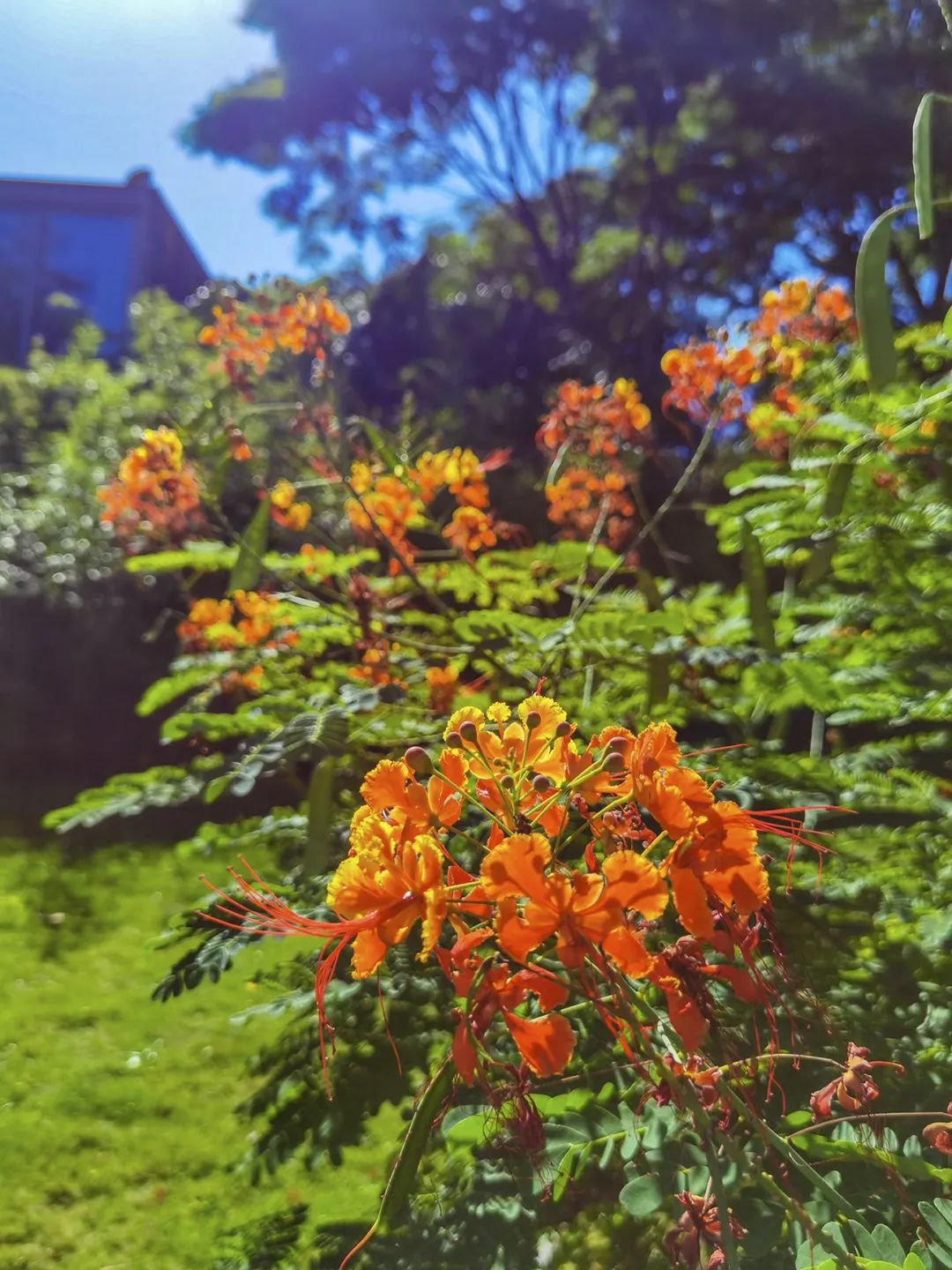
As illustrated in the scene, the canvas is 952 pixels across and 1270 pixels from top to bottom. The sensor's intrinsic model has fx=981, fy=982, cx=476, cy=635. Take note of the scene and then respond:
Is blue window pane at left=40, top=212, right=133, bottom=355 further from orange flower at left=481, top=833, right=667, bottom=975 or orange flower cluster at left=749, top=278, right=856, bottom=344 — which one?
orange flower at left=481, top=833, right=667, bottom=975

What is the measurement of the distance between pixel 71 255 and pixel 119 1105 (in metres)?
12.1

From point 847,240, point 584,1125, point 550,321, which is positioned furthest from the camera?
point 550,321

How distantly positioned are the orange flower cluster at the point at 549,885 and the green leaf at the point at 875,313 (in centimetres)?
89

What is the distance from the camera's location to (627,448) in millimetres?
2787

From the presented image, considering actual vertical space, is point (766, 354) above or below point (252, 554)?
above

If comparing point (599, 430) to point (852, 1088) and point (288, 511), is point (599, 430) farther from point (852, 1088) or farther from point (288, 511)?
point (852, 1088)

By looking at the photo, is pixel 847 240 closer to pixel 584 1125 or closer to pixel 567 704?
pixel 567 704

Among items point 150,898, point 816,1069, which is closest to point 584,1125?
point 816,1069

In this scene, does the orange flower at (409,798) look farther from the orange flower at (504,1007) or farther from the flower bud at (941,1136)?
the flower bud at (941,1136)

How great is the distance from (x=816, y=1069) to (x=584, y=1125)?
1.14 feet

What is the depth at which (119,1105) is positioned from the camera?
276cm

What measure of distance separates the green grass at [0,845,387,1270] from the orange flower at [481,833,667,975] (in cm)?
110

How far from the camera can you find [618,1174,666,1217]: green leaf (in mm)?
1054

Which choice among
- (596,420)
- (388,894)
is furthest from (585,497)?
(388,894)
